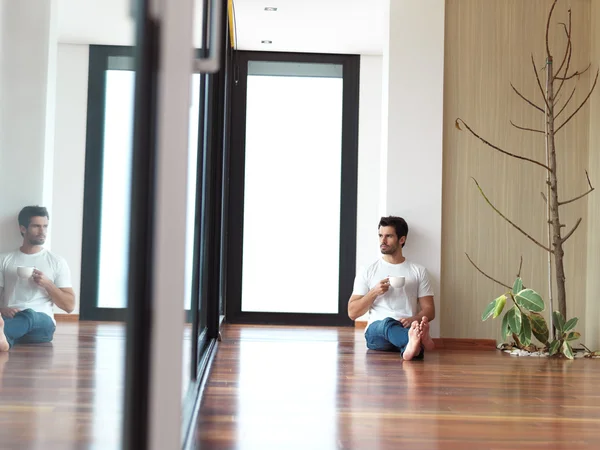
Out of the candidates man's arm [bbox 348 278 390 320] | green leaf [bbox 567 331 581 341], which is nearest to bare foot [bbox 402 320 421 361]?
man's arm [bbox 348 278 390 320]

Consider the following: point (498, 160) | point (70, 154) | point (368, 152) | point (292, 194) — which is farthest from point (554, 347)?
point (70, 154)

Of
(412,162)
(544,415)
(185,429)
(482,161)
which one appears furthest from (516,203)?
(185,429)

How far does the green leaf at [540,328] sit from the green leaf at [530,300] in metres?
0.18

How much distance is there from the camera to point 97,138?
102 cm

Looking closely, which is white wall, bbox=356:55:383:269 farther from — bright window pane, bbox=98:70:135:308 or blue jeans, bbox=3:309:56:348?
blue jeans, bbox=3:309:56:348

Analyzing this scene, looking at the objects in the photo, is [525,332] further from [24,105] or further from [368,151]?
[24,105]

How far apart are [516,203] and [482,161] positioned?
36 centimetres

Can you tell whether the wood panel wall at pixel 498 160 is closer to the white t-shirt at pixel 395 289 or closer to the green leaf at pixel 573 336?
the white t-shirt at pixel 395 289

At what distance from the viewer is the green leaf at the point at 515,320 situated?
15.8ft

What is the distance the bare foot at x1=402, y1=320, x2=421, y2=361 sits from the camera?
4.41 meters

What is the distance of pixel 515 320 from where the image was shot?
4.84 m

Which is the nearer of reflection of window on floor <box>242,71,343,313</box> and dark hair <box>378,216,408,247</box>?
dark hair <box>378,216,408,247</box>

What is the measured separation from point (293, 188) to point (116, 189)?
229 inches

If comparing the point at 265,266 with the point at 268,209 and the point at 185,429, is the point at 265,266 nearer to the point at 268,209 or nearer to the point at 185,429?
the point at 268,209
